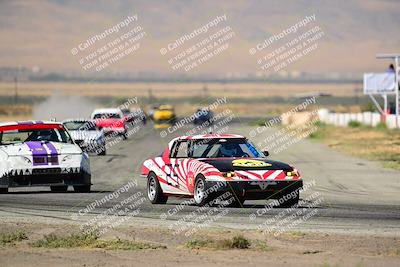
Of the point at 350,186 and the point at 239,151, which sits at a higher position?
the point at 239,151

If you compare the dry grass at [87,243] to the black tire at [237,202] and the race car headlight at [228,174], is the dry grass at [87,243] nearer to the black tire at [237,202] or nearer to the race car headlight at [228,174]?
the race car headlight at [228,174]

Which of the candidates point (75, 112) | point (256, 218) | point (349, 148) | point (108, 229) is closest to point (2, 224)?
point (108, 229)

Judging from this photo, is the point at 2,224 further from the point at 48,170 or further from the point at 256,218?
the point at 48,170

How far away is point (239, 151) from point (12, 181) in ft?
16.1

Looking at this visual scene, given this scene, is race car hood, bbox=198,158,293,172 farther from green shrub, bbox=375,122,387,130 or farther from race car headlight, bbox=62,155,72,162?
green shrub, bbox=375,122,387,130

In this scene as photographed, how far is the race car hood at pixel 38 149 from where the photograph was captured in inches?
856

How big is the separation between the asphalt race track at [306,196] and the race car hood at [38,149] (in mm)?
879

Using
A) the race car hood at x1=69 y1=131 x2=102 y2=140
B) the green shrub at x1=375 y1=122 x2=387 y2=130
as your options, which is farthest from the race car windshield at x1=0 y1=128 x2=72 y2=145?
the green shrub at x1=375 y1=122 x2=387 y2=130

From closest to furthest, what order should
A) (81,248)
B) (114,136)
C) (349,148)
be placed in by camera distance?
(81,248)
(349,148)
(114,136)

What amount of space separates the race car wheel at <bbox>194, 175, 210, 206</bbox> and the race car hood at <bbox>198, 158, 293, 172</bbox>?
34 cm

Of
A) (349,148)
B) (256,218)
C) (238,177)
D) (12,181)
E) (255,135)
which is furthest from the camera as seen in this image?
(255,135)

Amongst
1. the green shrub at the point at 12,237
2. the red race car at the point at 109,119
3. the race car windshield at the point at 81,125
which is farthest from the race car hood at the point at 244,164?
the red race car at the point at 109,119

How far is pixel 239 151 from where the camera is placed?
65.2ft

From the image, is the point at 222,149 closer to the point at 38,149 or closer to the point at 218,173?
the point at 218,173
